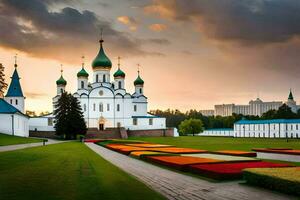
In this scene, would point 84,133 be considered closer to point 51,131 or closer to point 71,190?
point 51,131

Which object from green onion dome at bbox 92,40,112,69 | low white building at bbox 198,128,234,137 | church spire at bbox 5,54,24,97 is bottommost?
low white building at bbox 198,128,234,137

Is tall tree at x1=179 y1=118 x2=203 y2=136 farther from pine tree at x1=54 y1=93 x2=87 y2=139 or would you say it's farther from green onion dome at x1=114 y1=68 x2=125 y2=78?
pine tree at x1=54 y1=93 x2=87 y2=139

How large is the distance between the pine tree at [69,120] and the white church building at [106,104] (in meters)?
11.5

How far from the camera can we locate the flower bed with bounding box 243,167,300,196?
10.7 metres

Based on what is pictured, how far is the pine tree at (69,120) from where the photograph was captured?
65.1 meters

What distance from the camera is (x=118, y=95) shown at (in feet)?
266

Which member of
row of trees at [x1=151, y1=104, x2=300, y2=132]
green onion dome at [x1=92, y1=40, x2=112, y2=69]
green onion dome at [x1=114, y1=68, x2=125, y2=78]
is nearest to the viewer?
green onion dome at [x1=92, y1=40, x2=112, y2=69]

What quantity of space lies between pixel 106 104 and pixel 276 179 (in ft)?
230

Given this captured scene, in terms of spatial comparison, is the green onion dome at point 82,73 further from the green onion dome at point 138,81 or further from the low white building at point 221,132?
the low white building at point 221,132

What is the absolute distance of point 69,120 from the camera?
6506 cm

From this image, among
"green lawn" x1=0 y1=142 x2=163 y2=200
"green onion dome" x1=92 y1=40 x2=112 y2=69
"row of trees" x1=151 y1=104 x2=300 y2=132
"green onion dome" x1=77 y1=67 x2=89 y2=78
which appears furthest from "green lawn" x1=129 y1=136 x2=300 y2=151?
"row of trees" x1=151 y1=104 x2=300 y2=132

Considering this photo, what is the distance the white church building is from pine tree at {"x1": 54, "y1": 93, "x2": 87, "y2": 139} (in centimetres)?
1155

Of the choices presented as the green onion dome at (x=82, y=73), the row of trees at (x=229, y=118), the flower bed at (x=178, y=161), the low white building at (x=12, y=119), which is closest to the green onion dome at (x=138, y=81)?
the green onion dome at (x=82, y=73)

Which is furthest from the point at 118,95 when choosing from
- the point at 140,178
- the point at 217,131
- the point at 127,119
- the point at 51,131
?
the point at 140,178
